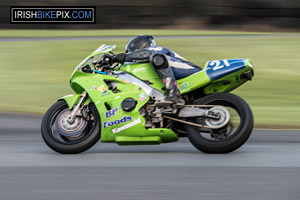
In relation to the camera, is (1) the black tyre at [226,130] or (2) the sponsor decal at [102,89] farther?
(2) the sponsor decal at [102,89]

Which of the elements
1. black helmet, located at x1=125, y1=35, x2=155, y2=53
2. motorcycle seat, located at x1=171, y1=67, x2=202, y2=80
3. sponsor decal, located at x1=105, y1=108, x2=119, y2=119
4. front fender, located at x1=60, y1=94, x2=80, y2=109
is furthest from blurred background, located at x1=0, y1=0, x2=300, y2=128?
front fender, located at x1=60, y1=94, x2=80, y2=109

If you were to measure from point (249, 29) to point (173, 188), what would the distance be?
2311 centimetres

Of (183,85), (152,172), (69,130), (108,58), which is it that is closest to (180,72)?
(183,85)

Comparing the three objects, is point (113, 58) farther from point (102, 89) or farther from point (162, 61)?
point (162, 61)

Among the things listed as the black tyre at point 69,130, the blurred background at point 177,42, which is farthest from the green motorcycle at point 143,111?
the blurred background at point 177,42

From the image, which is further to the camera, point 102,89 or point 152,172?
point 102,89

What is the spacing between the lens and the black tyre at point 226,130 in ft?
25.2

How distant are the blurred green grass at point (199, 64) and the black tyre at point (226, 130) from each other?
3079mm

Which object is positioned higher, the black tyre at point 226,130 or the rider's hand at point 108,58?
A: the rider's hand at point 108,58

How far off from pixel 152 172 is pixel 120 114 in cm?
136

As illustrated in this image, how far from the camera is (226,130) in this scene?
789 cm

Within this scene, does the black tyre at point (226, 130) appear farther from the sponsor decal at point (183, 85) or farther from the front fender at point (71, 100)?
the front fender at point (71, 100)

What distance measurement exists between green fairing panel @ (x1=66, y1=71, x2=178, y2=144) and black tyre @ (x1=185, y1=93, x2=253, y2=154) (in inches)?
11.6

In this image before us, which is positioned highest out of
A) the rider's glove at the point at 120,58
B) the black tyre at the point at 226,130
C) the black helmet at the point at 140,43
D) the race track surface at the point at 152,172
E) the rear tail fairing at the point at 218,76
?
the black helmet at the point at 140,43
